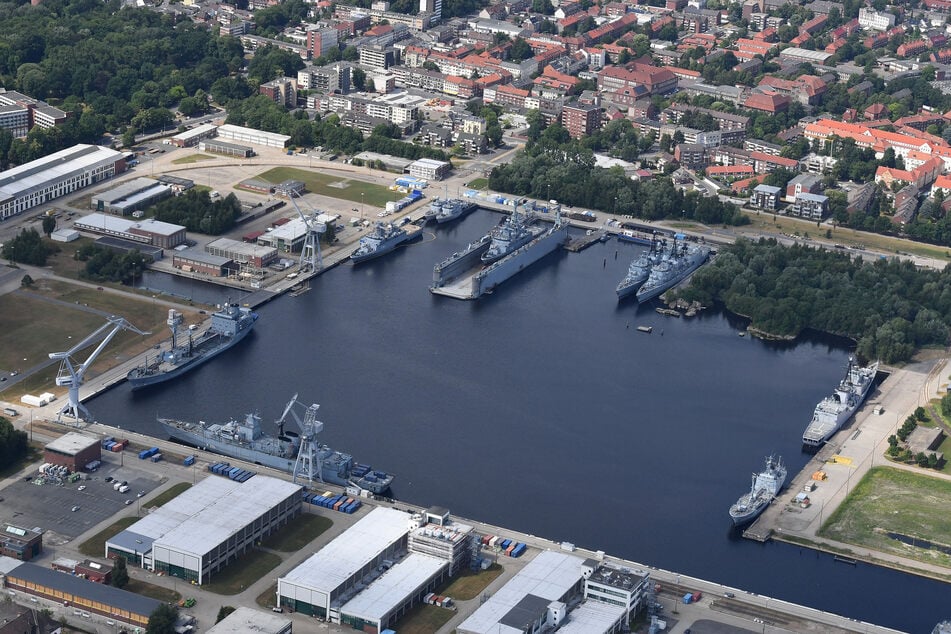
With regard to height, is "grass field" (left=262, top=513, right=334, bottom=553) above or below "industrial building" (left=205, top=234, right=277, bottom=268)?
below

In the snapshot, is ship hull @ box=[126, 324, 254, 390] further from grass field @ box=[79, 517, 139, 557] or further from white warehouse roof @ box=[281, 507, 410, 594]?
white warehouse roof @ box=[281, 507, 410, 594]

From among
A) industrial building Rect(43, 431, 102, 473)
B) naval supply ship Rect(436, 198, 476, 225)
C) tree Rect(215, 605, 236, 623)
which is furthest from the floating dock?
tree Rect(215, 605, 236, 623)

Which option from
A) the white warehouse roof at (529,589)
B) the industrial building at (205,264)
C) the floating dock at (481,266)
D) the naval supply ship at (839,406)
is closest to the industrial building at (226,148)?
the industrial building at (205,264)

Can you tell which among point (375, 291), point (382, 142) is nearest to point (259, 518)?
point (375, 291)

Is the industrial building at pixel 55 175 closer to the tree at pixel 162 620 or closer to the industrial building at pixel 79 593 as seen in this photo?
the industrial building at pixel 79 593

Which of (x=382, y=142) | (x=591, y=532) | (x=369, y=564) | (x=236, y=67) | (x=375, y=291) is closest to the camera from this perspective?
(x=369, y=564)

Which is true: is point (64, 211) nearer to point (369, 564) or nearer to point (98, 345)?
point (98, 345)

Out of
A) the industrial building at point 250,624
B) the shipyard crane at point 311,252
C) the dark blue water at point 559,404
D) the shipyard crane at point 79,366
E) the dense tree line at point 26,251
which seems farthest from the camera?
the shipyard crane at point 311,252
